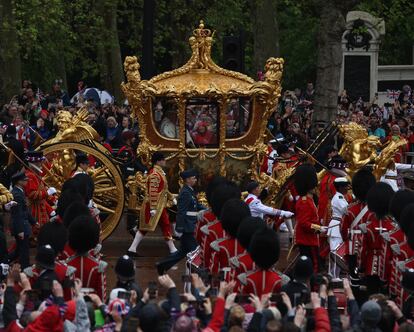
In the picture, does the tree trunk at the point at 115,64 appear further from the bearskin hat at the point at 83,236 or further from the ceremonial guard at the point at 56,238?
the bearskin hat at the point at 83,236

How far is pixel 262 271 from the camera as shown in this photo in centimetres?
1413

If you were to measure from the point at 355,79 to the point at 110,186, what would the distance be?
18335mm

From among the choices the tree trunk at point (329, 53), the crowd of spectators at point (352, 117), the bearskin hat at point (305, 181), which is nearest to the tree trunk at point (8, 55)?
the crowd of spectators at point (352, 117)

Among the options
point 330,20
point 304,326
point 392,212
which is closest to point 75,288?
point 304,326

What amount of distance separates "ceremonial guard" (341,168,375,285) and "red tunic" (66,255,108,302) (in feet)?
11.2

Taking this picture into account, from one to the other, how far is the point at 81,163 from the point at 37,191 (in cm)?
100

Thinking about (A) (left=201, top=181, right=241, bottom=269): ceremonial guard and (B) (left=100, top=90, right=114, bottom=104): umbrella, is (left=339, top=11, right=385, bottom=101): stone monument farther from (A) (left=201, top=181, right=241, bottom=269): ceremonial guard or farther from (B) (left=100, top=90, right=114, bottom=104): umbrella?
(A) (left=201, top=181, right=241, bottom=269): ceremonial guard

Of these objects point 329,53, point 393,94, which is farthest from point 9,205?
point 393,94

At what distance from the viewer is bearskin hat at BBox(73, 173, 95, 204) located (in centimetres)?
1912

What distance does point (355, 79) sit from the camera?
39.1m

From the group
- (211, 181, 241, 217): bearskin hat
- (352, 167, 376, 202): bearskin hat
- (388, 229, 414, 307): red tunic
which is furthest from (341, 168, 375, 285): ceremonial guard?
(211, 181, 241, 217): bearskin hat

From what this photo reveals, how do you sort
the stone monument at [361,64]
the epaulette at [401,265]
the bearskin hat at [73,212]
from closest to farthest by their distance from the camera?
the epaulette at [401,265]
the bearskin hat at [73,212]
the stone monument at [361,64]

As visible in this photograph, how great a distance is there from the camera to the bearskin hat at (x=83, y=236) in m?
14.8

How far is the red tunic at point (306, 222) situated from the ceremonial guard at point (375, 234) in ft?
3.73
